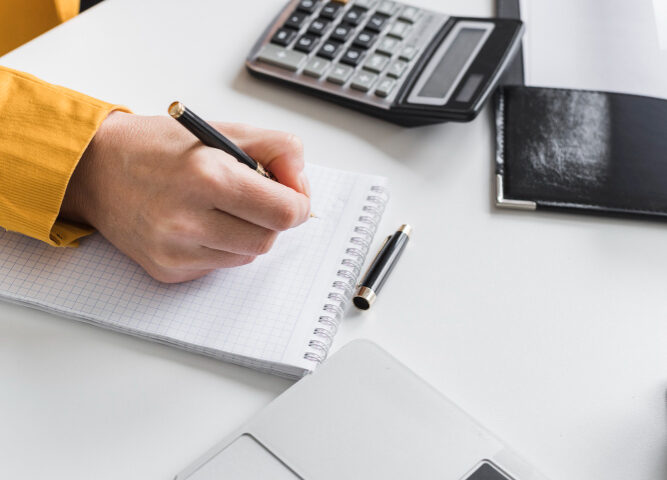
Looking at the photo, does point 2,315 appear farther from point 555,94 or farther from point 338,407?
point 555,94

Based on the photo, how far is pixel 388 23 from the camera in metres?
0.68

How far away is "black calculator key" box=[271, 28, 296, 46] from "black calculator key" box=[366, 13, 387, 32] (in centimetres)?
8

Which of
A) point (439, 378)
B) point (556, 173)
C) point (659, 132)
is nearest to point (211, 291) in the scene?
point (439, 378)

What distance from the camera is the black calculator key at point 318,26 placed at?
0.66 m

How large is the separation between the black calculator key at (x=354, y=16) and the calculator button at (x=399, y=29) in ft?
0.12

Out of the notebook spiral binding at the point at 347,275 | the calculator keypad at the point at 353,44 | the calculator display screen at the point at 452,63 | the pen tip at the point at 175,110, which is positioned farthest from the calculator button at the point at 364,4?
the pen tip at the point at 175,110

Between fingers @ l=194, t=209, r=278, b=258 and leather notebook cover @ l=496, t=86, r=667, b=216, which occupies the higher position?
leather notebook cover @ l=496, t=86, r=667, b=216

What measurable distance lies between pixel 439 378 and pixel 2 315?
33 cm

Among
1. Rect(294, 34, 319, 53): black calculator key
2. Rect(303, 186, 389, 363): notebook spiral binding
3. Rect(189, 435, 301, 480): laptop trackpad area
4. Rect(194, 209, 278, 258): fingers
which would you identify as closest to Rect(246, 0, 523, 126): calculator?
Rect(294, 34, 319, 53): black calculator key

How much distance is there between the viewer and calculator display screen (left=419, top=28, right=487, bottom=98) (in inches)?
24.1

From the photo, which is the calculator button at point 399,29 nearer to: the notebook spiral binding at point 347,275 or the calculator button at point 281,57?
the calculator button at point 281,57

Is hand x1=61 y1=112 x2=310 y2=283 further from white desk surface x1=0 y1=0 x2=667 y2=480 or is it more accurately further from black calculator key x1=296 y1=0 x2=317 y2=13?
black calculator key x1=296 y1=0 x2=317 y2=13

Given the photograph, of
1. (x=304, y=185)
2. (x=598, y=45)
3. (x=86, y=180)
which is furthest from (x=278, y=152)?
(x=598, y=45)

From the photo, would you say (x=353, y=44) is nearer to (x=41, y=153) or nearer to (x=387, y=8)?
(x=387, y=8)
